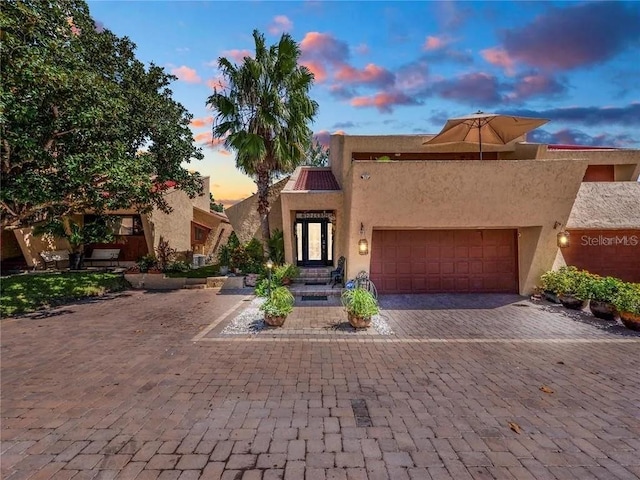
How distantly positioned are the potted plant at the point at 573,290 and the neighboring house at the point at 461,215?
3.65ft

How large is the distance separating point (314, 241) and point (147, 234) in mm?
10944

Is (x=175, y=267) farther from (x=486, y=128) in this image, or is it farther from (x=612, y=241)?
(x=612, y=241)

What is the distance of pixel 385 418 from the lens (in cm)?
450

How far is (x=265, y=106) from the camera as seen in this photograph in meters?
14.6

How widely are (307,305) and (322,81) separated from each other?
11.5m

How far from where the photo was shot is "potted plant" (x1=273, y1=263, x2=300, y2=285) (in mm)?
14078

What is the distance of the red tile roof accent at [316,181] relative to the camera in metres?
15.7

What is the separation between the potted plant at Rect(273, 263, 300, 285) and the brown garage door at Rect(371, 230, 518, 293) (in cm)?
380

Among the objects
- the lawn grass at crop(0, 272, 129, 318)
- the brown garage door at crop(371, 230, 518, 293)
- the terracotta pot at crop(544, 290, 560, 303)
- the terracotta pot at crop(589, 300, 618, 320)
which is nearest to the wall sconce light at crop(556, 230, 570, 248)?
the brown garage door at crop(371, 230, 518, 293)

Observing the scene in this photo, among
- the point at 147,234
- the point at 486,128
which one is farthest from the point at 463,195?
the point at 147,234

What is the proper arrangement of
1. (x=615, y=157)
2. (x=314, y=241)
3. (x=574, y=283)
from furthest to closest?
1. (x=314, y=241)
2. (x=615, y=157)
3. (x=574, y=283)

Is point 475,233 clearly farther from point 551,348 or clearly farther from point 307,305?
point 307,305

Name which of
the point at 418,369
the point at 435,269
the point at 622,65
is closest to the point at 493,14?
the point at 622,65

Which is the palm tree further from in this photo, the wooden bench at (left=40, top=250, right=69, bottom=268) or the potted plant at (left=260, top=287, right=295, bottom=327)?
the wooden bench at (left=40, top=250, right=69, bottom=268)
